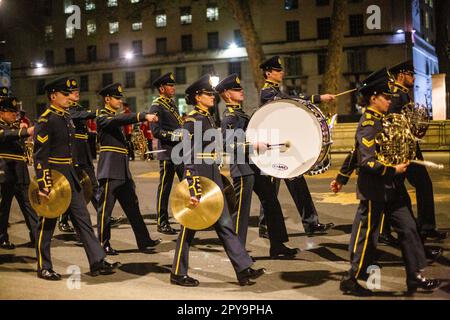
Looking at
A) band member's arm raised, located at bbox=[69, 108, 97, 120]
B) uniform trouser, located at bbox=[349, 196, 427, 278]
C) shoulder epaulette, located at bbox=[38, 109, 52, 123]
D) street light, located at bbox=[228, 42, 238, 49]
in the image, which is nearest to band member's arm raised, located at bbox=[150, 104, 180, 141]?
band member's arm raised, located at bbox=[69, 108, 97, 120]

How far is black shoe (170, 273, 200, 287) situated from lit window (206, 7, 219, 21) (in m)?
63.3

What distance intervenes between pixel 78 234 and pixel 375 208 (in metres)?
3.27

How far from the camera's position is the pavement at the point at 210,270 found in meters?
6.27

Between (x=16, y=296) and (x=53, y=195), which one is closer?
(x=16, y=296)

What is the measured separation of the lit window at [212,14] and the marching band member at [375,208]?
63.5 meters

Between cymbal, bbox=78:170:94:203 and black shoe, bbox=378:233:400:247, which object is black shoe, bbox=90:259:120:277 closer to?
cymbal, bbox=78:170:94:203

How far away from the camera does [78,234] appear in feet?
23.2

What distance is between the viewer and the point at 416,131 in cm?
800

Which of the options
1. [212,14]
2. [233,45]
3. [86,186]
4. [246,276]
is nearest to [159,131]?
[86,186]

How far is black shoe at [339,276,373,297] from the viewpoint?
19.6 ft

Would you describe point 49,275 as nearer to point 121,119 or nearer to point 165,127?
point 121,119

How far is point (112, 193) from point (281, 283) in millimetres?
2811
